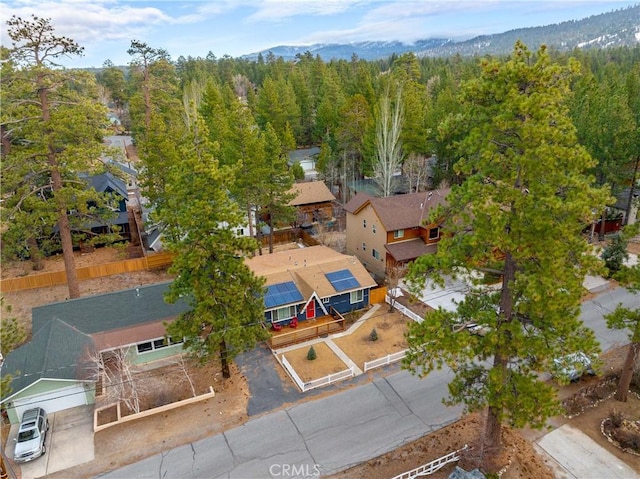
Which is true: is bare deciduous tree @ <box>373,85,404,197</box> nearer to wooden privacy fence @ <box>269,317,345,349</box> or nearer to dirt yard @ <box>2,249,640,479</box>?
wooden privacy fence @ <box>269,317,345,349</box>

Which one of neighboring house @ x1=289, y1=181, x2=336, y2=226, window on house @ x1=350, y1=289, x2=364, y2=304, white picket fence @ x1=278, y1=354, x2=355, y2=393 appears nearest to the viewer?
white picket fence @ x1=278, y1=354, x2=355, y2=393

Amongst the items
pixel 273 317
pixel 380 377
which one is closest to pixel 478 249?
pixel 380 377

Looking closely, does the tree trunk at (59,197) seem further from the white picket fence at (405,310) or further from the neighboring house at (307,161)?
the neighboring house at (307,161)

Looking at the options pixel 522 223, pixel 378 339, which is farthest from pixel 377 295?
pixel 522 223

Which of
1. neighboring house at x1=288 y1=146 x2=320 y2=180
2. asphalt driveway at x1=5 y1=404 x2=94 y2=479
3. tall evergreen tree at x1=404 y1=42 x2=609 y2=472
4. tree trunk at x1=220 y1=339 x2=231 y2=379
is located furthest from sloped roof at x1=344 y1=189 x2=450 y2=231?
neighboring house at x1=288 y1=146 x2=320 y2=180

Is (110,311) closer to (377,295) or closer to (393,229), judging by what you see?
(377,295)

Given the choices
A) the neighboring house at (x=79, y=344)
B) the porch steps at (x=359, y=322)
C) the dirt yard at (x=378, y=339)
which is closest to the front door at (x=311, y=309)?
the porch steps at (x=359, y=322)

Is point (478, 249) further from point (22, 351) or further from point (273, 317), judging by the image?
point (22, 351)
